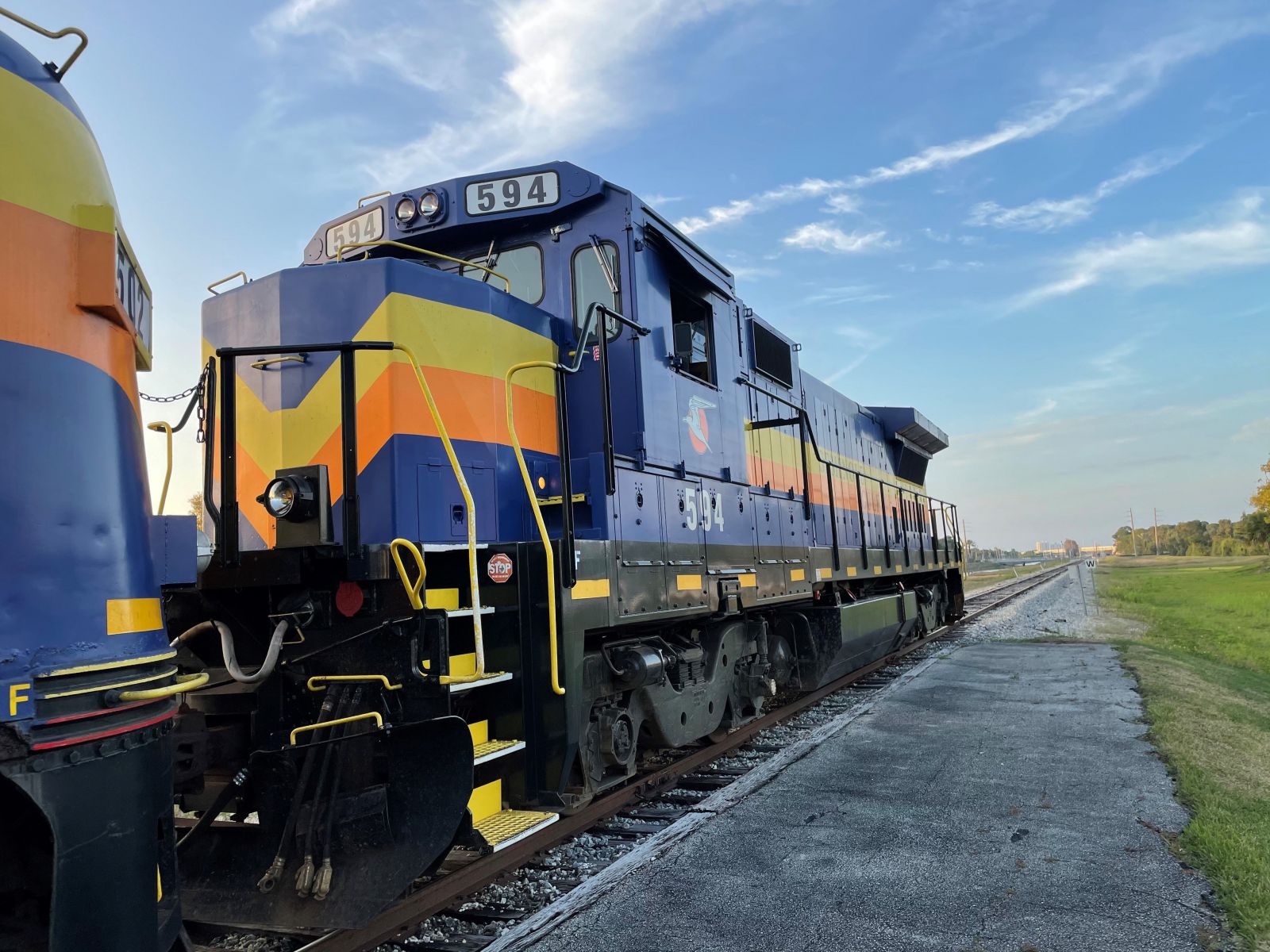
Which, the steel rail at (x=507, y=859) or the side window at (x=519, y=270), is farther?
the side window at (x=519, y=270)

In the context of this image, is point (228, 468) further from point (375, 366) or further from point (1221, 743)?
point (1221, 743)

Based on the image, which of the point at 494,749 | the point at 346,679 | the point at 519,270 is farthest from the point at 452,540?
the point at 519,270

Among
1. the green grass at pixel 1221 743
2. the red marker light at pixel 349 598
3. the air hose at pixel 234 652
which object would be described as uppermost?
the red marker light at pixel 349 598

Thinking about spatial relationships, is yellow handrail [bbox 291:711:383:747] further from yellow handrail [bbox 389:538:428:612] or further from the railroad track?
the railroad track

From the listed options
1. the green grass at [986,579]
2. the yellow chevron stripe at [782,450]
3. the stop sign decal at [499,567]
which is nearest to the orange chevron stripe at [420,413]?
the stop sign decal at [499,567]

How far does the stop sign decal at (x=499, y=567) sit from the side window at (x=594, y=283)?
64.0 inches

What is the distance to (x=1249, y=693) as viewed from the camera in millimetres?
9328

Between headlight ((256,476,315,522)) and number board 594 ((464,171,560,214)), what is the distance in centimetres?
239

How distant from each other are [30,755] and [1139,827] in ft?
15.3

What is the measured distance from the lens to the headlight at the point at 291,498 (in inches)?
135

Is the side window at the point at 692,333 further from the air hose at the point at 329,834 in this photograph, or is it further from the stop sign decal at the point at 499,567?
the air hose at the point at 329,834

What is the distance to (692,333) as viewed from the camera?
6027 mm

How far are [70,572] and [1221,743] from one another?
280 inches

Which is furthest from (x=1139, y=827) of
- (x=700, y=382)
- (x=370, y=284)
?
(x=370, y=284)
